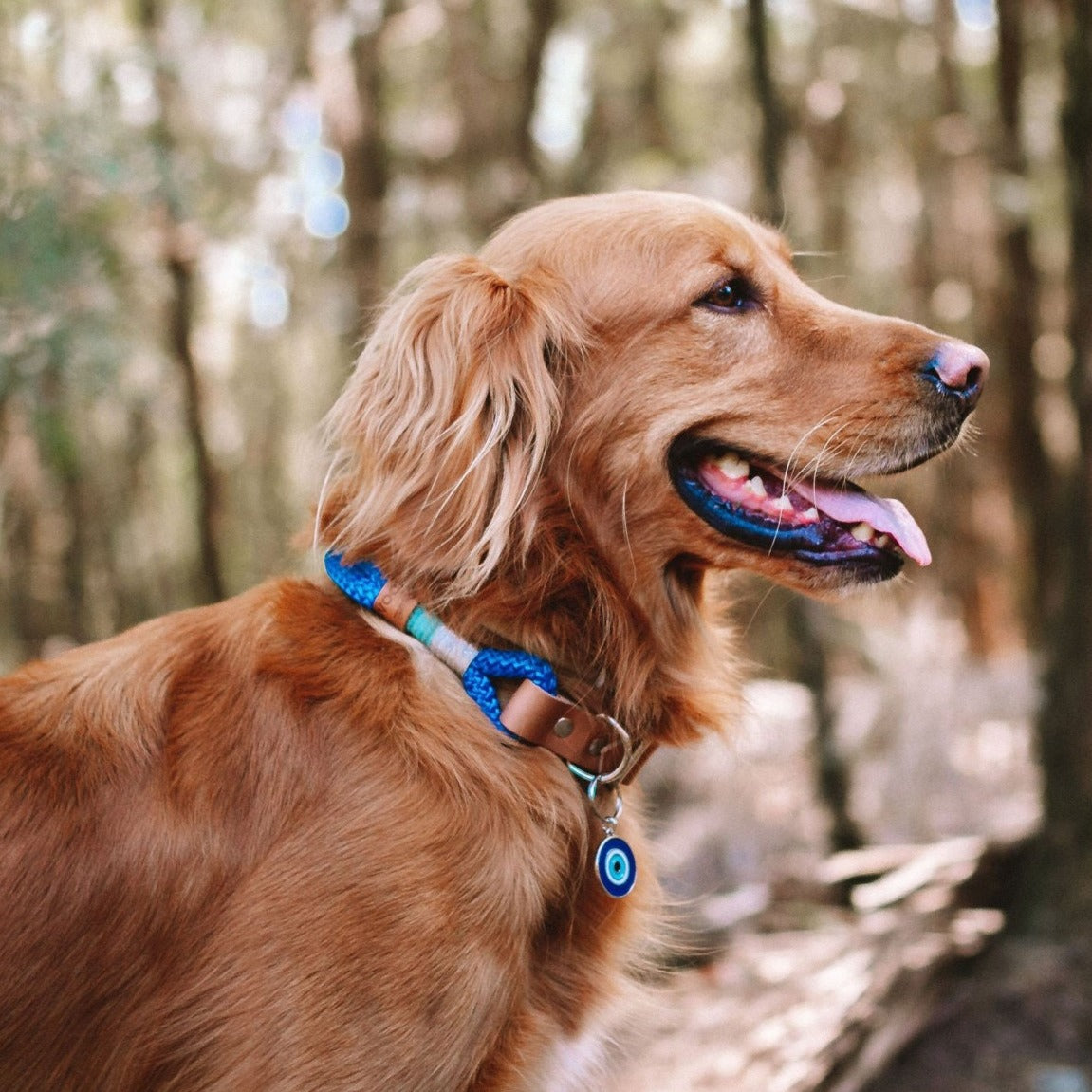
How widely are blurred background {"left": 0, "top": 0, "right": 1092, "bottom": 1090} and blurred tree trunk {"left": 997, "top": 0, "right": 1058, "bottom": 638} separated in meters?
0.04

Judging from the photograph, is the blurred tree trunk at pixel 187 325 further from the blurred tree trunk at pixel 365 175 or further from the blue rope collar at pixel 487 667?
the blue rope collar at pixel 487 667

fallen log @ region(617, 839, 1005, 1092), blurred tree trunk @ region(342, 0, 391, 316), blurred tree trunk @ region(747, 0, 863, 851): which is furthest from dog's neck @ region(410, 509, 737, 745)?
blurred tree trunk @ region(342, 0, 391, 316)

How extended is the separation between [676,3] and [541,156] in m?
2.08

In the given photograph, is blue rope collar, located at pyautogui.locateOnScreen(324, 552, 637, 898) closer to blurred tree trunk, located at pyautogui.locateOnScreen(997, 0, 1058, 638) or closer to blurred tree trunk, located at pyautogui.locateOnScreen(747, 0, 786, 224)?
blurred tree trunk, located at pyautogui.locateOnScreen(747, 0, 786, 224)

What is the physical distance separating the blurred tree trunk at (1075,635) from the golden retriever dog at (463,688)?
5.54ft

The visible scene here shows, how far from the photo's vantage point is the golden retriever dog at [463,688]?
6.88ft

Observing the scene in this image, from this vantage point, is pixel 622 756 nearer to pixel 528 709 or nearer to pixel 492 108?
pixel 528 709

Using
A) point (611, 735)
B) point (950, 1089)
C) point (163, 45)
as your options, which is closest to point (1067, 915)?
point (950, 1089)

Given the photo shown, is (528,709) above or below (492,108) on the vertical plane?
below

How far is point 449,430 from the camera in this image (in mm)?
2465

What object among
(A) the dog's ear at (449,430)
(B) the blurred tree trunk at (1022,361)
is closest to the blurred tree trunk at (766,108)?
(A) the dog's ear at (449,430)

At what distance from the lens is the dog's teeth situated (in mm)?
2680

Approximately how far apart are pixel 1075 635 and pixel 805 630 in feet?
4.89

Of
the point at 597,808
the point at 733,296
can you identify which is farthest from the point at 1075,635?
the point at 597,808
